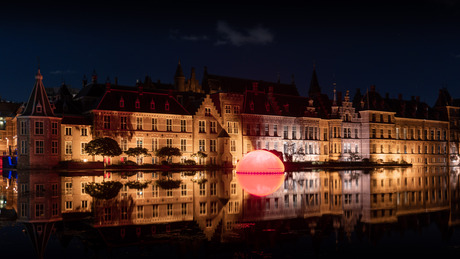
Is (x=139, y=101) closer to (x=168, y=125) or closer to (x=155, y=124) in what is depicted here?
(x=155, y=124)

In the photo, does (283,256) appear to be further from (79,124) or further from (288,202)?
(79,124)

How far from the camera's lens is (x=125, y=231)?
1466cm

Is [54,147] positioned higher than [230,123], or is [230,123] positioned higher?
[230,123]

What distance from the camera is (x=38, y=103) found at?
58219 mm

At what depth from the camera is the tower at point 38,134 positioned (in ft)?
186

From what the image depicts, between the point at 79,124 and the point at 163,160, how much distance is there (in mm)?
12476

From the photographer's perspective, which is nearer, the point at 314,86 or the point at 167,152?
the point at 167,152

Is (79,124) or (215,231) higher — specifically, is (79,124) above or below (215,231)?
above

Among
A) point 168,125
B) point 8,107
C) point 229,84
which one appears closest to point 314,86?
point 229,84

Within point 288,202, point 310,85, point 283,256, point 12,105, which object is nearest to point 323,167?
point 310,85

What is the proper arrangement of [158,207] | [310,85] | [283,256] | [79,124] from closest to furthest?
[283,256] → [158,207] → [79,124] → [310,85]

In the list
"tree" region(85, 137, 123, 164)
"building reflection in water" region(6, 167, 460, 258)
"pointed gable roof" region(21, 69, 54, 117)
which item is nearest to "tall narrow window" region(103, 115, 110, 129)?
"tree" region(85, 137, 123, 164)

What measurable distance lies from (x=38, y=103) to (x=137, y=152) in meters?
14.1

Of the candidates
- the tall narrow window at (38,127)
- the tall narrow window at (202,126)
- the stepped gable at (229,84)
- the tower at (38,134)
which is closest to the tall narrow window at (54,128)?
the tower at (38,134)
